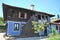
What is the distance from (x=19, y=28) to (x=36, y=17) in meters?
4.33

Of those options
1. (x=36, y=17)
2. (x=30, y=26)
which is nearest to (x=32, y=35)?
(x=30, y=26)

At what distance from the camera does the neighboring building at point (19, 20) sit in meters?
27.4

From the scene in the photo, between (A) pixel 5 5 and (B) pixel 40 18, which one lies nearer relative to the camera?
(A) pixel 5 5

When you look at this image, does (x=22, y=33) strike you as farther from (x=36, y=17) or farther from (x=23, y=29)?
(x=36, y=17)

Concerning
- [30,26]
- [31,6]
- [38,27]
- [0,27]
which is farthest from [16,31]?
[0,27]

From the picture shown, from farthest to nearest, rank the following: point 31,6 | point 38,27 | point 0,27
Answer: point 0,27 < point 31,6 < point 38,27

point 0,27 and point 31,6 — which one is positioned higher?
point 31,6

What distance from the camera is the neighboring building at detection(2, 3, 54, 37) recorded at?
2738 centimetres

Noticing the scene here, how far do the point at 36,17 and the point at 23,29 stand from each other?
4016 mm

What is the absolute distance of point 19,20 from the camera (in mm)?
28406

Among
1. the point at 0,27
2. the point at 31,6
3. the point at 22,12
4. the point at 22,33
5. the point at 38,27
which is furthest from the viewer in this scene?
the point at 0,27

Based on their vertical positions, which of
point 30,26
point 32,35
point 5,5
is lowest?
point 32,35

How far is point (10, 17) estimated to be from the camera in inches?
1072

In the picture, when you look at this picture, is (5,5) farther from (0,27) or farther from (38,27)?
(0,27)
